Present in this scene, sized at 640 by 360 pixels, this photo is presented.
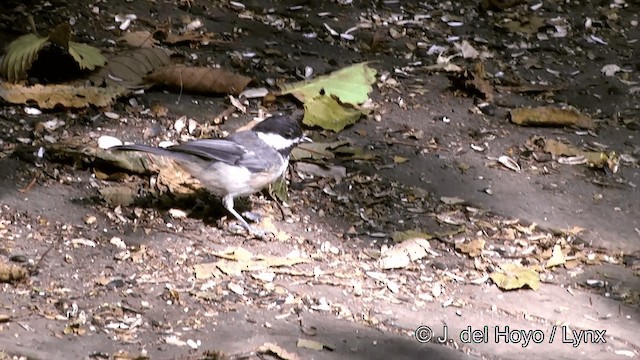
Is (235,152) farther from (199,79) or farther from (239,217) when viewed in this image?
(199,79)

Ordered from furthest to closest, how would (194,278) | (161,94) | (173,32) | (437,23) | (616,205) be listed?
1. (437,23)
2. (173,32)
3. (161,94)
4. (616,205)
5. (194,278)

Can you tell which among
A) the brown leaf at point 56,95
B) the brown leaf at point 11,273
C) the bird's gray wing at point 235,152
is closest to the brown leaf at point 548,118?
the bird's gray wing at point 235,152

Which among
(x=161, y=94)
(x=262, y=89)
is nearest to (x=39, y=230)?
(x=161, y=94)

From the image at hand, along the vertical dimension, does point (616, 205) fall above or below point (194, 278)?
below

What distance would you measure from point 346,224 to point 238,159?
0.59 metres

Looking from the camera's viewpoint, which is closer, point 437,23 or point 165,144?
point 165,144

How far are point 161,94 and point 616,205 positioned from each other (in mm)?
2488

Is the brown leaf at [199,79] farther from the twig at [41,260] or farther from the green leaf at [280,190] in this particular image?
the twig at [41,260]

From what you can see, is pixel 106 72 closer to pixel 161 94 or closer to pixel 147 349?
pixel 161 94

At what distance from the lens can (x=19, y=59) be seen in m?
5.20

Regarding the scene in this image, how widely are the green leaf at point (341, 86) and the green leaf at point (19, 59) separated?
1.38 meters

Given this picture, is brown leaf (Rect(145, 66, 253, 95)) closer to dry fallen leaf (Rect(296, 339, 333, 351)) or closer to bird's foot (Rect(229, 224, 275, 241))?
bird's foot (Rect(229, 224, 275, 241))

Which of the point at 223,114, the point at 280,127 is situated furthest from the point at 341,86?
the point at 280,127

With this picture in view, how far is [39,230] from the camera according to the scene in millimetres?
4059
